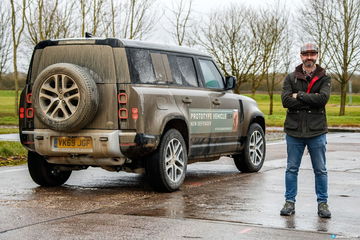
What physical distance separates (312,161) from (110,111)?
2617mm

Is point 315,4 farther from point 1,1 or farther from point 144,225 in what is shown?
point 144,225

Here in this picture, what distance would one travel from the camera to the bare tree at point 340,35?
4778cm

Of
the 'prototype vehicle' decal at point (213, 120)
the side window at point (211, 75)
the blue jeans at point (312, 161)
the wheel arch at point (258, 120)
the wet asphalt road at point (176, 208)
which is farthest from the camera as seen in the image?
the wheel arch at point (258, 120)

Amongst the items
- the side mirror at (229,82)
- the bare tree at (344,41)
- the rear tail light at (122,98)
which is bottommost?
the rear tail light at (122,98)

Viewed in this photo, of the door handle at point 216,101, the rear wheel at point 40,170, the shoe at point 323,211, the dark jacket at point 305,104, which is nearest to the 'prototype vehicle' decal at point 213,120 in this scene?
the door handle at point 216,101

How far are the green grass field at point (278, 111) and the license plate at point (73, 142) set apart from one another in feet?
77.0

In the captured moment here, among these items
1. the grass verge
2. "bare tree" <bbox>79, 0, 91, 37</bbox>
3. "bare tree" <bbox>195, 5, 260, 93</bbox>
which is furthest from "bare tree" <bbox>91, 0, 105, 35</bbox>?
the grass verge

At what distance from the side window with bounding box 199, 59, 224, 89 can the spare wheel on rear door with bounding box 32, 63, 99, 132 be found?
2304 millimetres

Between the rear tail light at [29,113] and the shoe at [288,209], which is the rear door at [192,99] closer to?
the rear tail light at [29,113]

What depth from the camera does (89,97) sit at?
8.41 metres

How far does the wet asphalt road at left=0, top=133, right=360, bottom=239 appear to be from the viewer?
246 inches

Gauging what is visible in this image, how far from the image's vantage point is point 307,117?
7250 millimetres

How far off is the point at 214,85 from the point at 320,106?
3.54 meters

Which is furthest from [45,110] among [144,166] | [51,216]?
[51,216]
